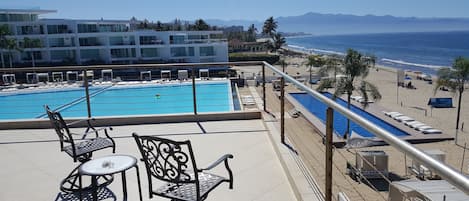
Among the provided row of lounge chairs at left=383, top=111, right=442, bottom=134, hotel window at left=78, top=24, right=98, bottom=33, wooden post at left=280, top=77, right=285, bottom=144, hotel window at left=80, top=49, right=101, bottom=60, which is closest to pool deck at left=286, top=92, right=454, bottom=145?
row of lounge chairs at left=383, top=111, right=442, bottom=134

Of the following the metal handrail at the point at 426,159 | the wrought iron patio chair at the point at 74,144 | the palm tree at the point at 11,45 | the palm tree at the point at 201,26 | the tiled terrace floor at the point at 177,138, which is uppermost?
the palm tree at the point at 201,26

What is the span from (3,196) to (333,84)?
57.5 ft

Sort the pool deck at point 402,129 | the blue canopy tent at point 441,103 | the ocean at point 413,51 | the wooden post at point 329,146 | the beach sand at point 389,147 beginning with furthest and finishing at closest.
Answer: the ocean at point 413,51
the blue canopy tent at point 441,103
the pool deck at point 402,129
the beach sand at point 389,147
the wooden post at point 329,146

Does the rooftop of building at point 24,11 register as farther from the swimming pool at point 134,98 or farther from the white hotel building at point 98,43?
the swimming pool at point 134,98

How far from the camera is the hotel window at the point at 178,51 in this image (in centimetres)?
3720

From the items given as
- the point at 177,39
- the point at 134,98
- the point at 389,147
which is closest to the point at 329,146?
the point at 389,147

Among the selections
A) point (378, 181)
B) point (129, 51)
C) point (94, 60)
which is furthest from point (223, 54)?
point (378, 181)

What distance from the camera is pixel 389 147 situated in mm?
13477

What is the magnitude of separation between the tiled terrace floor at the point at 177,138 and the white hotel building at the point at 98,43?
32057mm

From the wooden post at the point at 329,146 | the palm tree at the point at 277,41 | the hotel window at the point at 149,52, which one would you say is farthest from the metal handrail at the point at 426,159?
the palm tree at the point at 277,41

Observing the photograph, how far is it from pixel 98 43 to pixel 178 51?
26.5ft

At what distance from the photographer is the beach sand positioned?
6.24 metres

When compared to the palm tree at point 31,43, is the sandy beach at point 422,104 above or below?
below

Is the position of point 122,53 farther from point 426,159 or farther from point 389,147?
point 426,159
